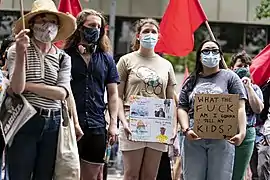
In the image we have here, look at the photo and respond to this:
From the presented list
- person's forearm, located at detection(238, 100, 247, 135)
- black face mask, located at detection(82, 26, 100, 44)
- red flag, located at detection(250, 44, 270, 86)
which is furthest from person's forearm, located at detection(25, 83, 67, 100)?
red flag, located at detection(250, 44, 270, 86)

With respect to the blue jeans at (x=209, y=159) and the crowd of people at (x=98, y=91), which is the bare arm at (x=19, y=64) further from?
the blue jeans at (x=209, y=159)

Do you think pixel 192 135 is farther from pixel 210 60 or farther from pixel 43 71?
pixel 43 71

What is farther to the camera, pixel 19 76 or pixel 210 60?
pixel 210 60

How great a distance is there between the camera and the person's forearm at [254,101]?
8227 millimetres

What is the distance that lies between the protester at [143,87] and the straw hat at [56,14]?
119cm

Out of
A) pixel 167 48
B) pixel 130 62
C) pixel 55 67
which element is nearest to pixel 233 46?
pixel 167 48

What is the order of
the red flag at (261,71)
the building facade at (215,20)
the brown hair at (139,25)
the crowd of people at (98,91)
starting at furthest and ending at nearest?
1. the building facade at (215,20)
2. the red flag at (261,71)
3. the brown hair at (139,25)
4. the crowd of people at (98,91)

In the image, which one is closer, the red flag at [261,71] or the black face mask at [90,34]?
the black face mask at [90,34]

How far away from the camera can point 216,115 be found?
6953 mm

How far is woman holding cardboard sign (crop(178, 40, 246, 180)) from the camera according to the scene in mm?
6879

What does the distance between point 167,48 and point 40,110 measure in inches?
154

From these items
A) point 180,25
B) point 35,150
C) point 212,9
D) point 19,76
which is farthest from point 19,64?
point 212,9

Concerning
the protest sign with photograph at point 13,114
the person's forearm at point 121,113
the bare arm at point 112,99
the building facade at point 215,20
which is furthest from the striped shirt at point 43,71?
the building facade at point 215,20

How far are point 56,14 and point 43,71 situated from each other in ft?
1.88
